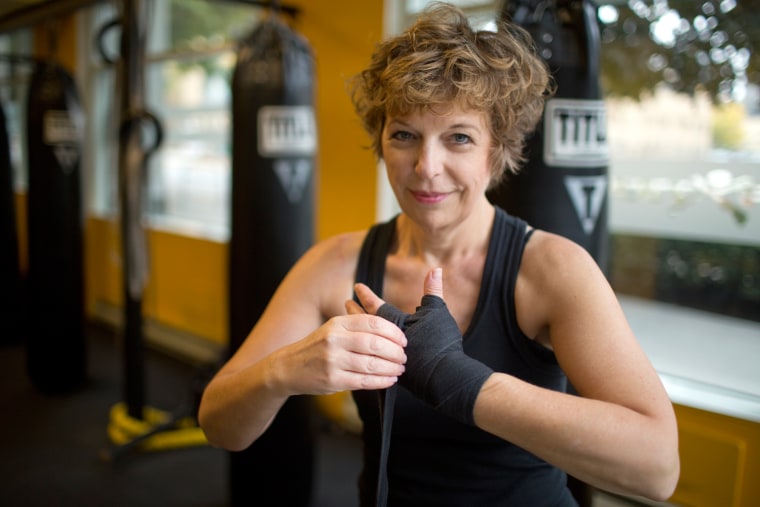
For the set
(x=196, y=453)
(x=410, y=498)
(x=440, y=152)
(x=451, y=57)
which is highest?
(x=451, y=57)

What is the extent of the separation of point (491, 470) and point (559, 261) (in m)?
0.36

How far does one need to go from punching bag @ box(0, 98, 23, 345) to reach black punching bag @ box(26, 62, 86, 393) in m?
1.10

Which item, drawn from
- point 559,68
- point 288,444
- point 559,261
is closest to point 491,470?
point 559,261

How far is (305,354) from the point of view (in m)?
0.95

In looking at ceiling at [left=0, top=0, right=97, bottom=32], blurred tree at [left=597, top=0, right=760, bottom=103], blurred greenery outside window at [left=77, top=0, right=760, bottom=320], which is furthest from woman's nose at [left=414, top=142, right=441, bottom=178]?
ceiling at [left=0, top=0, right=97, bottom=32]

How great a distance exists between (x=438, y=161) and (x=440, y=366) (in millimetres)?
326

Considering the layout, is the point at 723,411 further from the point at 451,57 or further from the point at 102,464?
the point at 102,464

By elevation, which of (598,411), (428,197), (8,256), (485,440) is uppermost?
(428,197)

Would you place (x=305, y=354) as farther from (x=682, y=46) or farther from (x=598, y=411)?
(x=682, y=46)

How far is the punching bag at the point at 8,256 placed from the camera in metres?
4.52

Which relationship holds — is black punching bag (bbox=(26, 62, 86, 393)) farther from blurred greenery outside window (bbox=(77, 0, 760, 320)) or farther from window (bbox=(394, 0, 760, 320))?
window (bbox=(394, 0, 760, 320))

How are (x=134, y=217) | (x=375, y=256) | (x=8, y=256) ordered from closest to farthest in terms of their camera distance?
(x=375, y=256), (x=134, y=217), (x=8, y=256)

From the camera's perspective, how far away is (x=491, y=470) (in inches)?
41.6

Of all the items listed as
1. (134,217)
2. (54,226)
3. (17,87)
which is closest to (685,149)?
(134,217)
